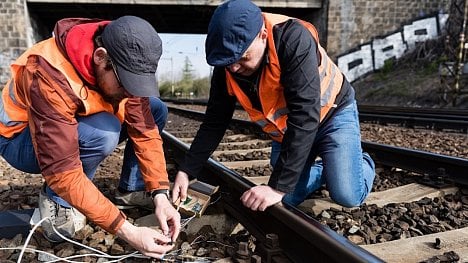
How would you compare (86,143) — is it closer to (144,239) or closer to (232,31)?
(144,239)

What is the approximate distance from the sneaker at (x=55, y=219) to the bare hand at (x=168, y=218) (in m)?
0.58

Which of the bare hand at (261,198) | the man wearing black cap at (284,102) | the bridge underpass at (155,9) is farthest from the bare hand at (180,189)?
the bridge underpass at (155,9)

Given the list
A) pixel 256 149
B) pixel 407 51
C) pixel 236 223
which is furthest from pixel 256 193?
pixel 407 51

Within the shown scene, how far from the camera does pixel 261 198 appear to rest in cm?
208

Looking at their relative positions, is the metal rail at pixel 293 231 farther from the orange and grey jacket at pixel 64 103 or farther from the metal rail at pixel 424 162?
the metal rail at pixel 424 162

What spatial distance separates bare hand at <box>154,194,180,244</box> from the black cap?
0.62 meters

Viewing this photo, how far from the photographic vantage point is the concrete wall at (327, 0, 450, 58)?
21.2 m

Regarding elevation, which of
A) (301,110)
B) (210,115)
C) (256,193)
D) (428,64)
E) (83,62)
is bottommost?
(428,64)

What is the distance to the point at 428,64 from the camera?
64.4 feet

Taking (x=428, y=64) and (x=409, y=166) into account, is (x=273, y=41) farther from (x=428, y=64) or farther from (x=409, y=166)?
(x=428, y=64)

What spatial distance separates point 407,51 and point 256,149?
63.6ft

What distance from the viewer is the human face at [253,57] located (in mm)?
2051

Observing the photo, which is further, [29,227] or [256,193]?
[29,227]

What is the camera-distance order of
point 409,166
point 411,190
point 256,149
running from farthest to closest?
point 256,149
point 409,166
point 411,190
